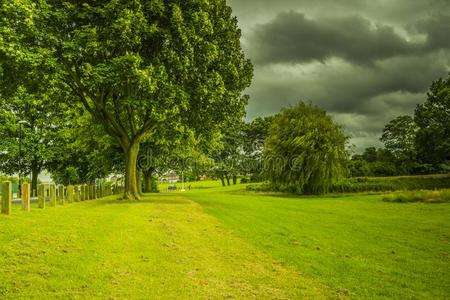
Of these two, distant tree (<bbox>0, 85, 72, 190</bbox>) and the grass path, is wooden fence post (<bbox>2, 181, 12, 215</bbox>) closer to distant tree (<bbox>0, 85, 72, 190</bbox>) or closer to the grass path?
the grass path

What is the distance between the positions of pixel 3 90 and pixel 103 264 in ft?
64.5

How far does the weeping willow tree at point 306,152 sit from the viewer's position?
49.4 meters

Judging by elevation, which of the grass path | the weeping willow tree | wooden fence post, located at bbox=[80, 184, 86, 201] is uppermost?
the weeping willow tree

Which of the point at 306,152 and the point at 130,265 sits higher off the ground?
the point at 306,152

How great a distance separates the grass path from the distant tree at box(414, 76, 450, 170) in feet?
228

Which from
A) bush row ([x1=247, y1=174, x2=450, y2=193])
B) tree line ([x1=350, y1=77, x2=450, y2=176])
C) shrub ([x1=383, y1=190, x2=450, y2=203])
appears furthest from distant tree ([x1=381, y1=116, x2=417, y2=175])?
shrub ([x1=383, y1=190, x2=450, y2=203])

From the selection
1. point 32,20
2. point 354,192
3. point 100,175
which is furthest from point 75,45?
point 354,192

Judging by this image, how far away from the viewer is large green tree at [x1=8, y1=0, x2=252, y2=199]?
2206cm

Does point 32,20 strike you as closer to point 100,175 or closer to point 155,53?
point 155,53

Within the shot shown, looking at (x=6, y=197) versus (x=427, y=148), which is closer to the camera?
(x=6, y=197)

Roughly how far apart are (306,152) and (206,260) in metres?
39.9

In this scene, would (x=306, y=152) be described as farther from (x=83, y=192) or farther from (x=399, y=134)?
(x=399, y=134)

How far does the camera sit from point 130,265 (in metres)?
10.1

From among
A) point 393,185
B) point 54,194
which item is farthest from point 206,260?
point 393,185
